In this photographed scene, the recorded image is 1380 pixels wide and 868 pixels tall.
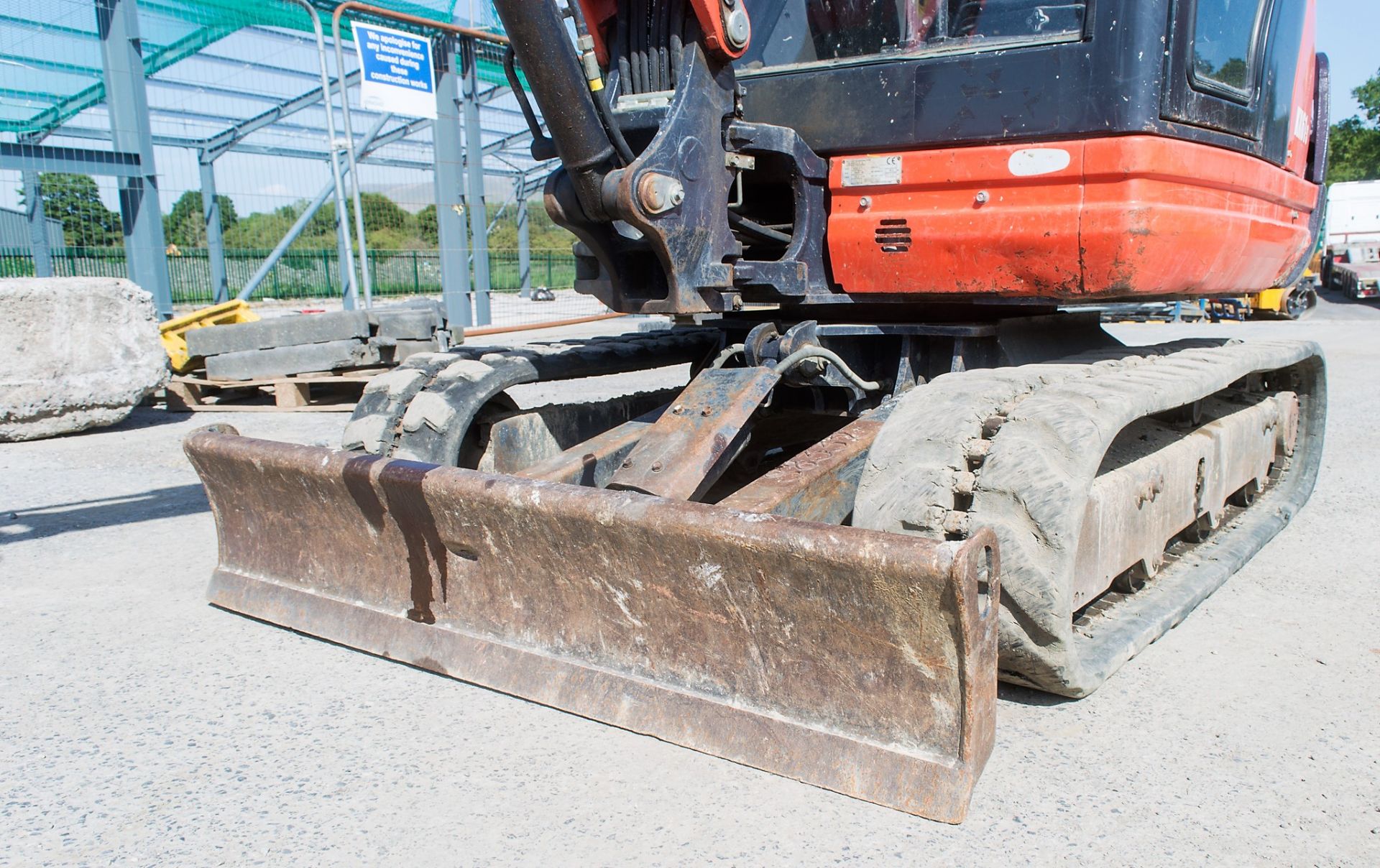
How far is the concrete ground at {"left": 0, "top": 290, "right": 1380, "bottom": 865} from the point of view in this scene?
227 cm

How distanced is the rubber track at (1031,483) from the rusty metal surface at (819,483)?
247 mm

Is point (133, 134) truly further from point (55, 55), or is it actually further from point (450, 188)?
point (450, 188)

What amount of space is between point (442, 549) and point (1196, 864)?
2.10m

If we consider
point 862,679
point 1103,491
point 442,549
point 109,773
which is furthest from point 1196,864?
point 109,773

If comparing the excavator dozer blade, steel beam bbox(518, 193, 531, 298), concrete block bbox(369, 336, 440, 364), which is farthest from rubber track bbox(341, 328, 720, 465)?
steel beam bbox(518, 193, 531, 298)

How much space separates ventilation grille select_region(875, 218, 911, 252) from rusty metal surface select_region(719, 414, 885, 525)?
0.59m

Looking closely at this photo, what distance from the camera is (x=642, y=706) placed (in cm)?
274

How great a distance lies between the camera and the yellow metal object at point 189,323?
9.30 m

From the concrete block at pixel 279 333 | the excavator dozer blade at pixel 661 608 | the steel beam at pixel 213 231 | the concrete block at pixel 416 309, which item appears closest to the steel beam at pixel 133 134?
the concrete block at pixel 279 333

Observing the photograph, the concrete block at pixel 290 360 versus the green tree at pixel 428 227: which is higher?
the green tree at pixel 428 227

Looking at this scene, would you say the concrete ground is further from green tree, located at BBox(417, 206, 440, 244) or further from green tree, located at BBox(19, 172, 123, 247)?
green tree, located at BBox(417, 206, 440, 244)

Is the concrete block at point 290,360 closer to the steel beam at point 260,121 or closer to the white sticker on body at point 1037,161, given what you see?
the white sticker on body at point 1037,161

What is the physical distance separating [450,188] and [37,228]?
14.7 feet

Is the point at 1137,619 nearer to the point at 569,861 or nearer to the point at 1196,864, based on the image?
the point at 1196,864
